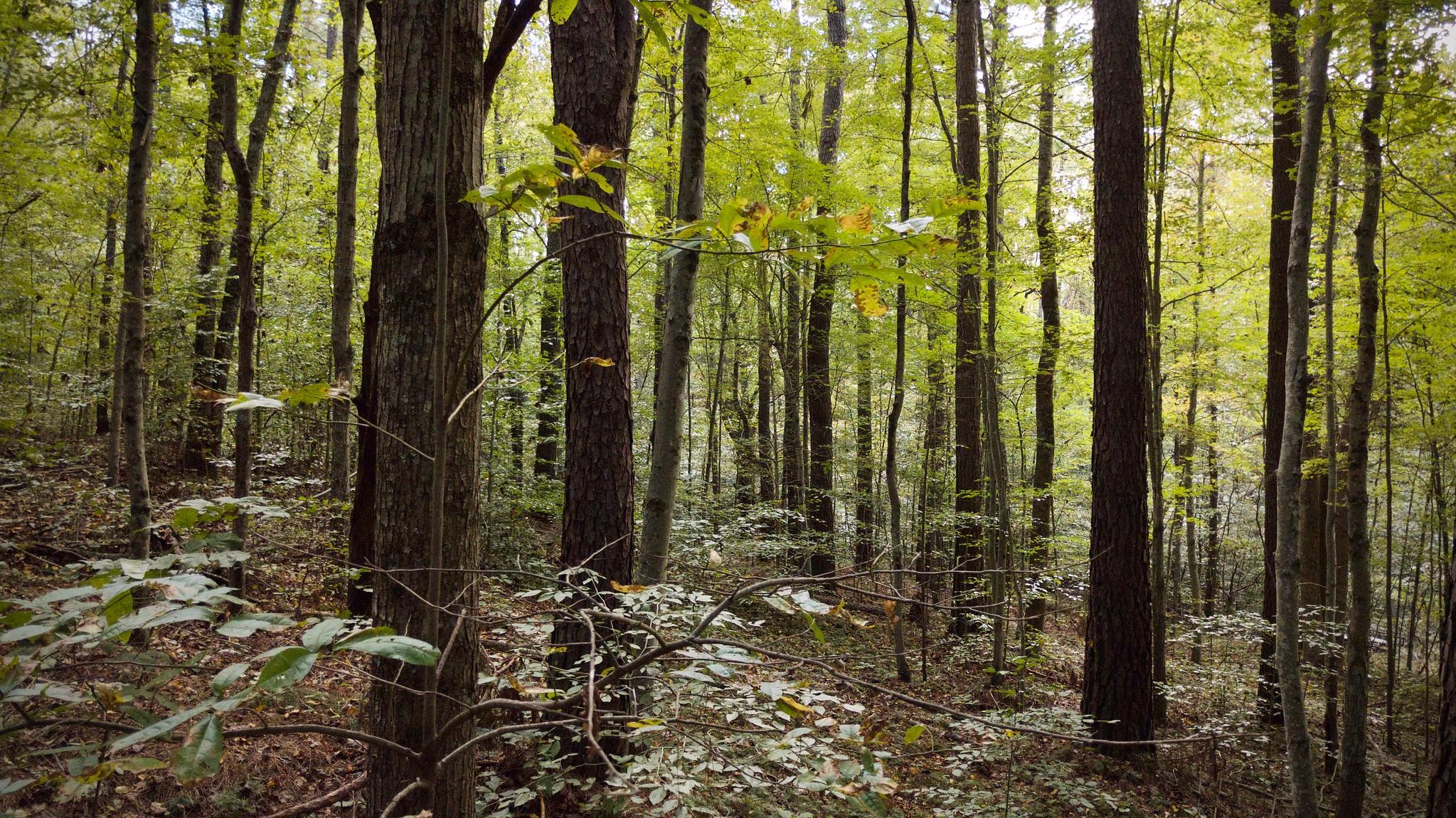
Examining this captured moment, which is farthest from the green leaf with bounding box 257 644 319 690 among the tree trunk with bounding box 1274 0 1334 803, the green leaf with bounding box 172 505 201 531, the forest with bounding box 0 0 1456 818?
the tree trunk with bounding box 1274 0 1334 803

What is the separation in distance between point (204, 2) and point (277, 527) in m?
6.29

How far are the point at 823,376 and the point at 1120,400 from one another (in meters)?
5.26

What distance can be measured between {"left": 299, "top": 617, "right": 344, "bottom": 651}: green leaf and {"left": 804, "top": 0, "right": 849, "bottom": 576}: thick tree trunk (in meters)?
8.77

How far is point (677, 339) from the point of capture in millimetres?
3273

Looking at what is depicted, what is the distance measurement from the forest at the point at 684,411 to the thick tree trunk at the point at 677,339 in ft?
0.09

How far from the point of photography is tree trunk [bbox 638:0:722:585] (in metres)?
3.15

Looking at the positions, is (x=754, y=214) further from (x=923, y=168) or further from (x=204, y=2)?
(x=923, y=168)

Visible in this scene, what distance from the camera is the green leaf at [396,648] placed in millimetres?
926

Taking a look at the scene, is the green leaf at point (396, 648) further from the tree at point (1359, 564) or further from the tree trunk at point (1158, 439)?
the tree at point (1359, 564)

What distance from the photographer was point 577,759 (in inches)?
142

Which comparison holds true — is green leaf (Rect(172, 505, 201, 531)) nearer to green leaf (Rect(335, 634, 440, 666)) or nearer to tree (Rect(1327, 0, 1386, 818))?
green leaf (Rect(335, 634, 440, 666))

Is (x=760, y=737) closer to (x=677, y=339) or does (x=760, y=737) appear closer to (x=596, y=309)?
(x=677, y=339)

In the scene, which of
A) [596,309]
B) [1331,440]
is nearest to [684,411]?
[596,309]

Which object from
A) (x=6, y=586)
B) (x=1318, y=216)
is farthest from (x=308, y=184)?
(x=1318, y=216)
